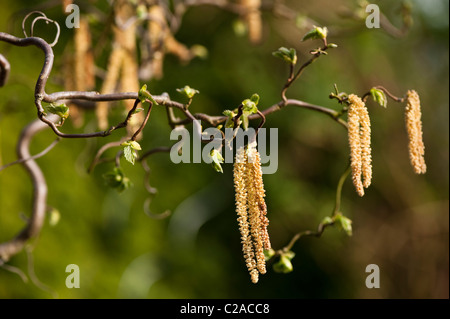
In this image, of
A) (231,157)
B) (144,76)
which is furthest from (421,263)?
(231,157)

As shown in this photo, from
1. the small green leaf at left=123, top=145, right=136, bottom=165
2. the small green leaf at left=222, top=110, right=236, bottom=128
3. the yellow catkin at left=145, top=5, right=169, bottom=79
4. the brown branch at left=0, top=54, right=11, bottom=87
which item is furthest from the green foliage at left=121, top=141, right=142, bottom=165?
the yellow catkin at left=145, top=5, right=169, bottom=79

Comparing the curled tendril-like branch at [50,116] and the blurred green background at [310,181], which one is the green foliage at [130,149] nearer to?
the curled tendril-like branch at [50,116]

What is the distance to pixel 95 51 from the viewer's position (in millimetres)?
1201

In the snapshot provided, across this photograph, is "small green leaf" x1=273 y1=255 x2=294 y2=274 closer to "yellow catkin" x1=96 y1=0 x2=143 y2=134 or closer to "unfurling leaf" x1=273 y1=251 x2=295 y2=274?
"unfurling leaf" x1=273 y1=251 x2=295 y2=274

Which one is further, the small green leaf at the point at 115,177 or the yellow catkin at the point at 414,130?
the small green leaf at the point at 115,177

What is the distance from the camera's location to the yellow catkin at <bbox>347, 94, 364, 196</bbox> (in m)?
0.66

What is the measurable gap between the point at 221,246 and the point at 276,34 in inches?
44.3

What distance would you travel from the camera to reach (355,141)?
67 centimetres

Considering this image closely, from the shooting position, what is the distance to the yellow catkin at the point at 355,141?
0.66 m

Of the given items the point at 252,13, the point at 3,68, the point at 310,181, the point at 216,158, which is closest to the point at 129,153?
the point at 216,158

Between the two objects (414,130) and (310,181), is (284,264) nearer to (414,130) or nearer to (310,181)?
(414,130)

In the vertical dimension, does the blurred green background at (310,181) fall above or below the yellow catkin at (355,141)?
above

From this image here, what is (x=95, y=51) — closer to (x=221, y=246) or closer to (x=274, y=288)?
(x=221, y=246)

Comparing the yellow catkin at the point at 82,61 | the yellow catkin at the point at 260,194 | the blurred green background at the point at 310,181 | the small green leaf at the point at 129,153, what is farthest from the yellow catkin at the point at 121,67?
the blurred green background at the point at 310,181
